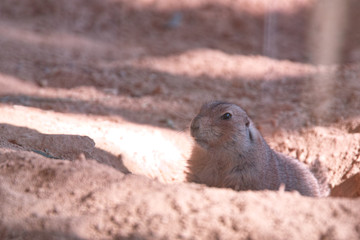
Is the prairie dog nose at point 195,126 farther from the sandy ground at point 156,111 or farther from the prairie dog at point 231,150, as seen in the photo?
the sandy ground at point 156,111

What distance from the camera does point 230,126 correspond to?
3.95m

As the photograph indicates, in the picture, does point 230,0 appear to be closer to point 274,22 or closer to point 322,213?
point 274,22

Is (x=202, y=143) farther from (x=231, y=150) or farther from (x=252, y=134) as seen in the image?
(x=252, y=134)

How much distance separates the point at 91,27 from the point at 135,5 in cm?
111

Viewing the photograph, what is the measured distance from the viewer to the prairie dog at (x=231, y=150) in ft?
12.9

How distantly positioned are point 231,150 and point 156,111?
2.20 metres

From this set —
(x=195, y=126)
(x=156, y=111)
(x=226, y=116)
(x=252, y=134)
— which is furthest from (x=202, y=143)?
(x=156, y=111)

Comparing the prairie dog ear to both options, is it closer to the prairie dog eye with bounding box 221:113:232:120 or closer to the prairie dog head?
the prairie dog head

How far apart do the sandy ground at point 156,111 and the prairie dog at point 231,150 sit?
0.34 meters

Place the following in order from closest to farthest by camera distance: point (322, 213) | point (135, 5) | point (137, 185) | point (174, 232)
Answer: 1. point (174, 232)
2. point (322, 213)
3. point (137, 185)
4. point (135, 5)

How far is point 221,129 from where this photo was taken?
394cm

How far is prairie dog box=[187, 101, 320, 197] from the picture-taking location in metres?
3.94

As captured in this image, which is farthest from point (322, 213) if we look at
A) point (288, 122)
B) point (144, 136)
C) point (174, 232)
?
point (288, 122)

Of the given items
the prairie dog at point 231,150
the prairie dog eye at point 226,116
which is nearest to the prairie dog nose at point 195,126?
the prairie dog at point 231,150
